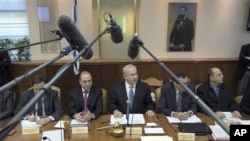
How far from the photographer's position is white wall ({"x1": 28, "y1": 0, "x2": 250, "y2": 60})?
4.88 meters

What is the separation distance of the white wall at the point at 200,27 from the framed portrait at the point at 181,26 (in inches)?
3.3

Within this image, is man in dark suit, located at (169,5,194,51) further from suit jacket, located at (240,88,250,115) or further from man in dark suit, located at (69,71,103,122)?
man in dark suit, located at (69,71,103,122)

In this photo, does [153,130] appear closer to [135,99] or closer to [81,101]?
[135,99]

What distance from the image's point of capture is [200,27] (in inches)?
197

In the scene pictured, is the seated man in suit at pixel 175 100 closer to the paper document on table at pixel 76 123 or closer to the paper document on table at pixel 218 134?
the paper document on table at pixel 218 134

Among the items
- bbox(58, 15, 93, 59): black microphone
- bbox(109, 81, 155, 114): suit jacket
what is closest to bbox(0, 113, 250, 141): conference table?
bbox(109, 81, 155, 114): suit jacket

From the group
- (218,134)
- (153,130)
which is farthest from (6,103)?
(218,134)

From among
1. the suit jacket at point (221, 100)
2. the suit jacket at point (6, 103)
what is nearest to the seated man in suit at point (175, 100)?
the suit jacket at point (221, 100)

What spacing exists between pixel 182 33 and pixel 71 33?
14.0 ft

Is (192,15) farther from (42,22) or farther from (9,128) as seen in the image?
(9,128)

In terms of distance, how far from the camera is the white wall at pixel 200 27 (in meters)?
4.88

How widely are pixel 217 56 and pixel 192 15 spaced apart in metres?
1.00

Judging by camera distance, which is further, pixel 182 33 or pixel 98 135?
pixel 182 33

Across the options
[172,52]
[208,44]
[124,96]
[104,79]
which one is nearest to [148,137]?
[124,96]
